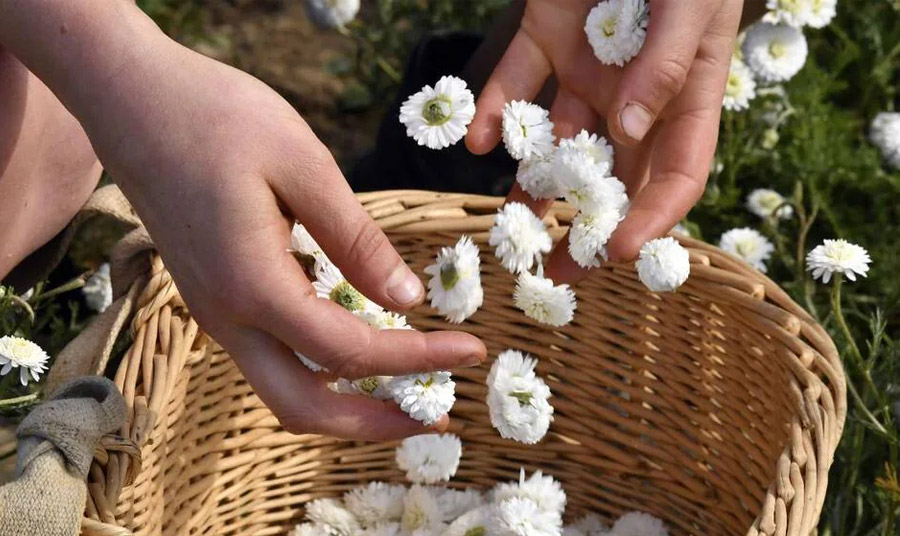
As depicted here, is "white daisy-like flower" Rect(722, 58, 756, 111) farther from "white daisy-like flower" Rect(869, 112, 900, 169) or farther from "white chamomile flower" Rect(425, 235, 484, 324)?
"white chamomile flower" Rect(425, 235, 484, 324)

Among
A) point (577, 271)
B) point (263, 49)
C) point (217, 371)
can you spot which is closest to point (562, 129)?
point (577, 271)

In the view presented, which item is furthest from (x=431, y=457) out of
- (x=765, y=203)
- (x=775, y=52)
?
(x=775, y=52)

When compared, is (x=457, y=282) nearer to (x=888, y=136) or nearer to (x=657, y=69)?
(x=657, y=69)

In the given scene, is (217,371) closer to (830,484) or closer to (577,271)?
(577,271)

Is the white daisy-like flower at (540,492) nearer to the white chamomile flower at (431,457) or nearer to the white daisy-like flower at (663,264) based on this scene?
the white chamomile flower at (431,457)

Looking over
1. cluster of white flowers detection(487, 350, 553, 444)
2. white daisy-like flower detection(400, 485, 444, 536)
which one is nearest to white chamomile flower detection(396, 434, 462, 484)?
white daisy-like flower detection(400, 485, 444, 536)

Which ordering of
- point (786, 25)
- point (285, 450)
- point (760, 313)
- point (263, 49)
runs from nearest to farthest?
point (760, 313) → point (285, 450) → point (786, 25) → point (263, 49)

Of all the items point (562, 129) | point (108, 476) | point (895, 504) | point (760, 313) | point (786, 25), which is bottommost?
point (108, 476)
